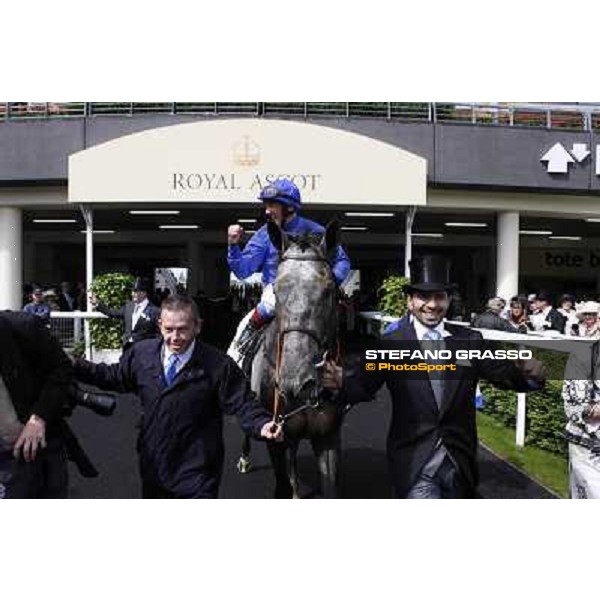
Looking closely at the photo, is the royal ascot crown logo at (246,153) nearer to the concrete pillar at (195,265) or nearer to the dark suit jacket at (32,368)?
the concrete pillar at (195,265)

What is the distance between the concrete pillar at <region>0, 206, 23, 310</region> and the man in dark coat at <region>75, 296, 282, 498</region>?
58cm

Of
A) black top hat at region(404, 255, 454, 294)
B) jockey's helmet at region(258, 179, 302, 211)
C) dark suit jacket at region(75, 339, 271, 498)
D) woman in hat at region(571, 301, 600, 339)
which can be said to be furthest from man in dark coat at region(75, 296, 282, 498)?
woman in hat at region(571, 301, 600, 339)

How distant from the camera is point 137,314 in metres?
3.12

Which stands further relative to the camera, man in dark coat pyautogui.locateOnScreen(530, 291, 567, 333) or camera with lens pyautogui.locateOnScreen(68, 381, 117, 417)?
man in dark coat pyautogui.locateOnScreen(530, 291, 567, 333)

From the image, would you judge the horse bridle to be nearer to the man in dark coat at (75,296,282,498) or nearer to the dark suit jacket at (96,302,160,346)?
the man in dark coat at (75,296,282,498)

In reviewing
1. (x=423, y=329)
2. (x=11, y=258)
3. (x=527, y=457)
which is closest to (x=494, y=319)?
(x=423, y=329)

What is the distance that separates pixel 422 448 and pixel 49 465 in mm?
1834

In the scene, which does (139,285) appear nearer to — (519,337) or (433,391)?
(433,391)

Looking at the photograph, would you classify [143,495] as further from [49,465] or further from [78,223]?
[78,223]

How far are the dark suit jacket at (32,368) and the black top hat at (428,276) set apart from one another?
1.74 m

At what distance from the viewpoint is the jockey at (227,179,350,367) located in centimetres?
298

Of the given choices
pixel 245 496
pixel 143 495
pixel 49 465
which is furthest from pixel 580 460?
pixel 49 465

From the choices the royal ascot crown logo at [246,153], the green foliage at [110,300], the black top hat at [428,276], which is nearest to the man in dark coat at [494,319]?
the black top hat at [428,276]

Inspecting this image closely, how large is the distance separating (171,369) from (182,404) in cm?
18
